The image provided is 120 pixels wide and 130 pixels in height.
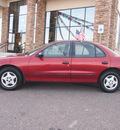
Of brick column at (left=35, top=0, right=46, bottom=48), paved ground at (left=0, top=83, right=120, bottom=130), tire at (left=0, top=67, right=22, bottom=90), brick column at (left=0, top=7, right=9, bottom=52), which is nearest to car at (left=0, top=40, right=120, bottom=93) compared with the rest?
tire at (left=0, top=67, right=22, bottom=90)

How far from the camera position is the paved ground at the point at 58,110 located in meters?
2.44

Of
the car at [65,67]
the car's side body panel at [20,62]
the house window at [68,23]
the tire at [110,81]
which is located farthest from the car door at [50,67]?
the house window at [68,23]

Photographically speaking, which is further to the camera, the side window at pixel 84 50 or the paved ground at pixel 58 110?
the side window at pixel 84 50

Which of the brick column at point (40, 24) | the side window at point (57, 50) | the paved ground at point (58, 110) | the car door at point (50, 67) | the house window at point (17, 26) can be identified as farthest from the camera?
the house window at point (17, 26)

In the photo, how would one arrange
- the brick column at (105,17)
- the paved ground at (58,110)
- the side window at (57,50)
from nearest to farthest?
the paved ground at (58,110) < the side window at (57,50) < the brick column at (105,17)

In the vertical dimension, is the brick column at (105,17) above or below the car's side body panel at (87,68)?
above

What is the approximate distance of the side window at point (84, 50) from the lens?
442 centimetres

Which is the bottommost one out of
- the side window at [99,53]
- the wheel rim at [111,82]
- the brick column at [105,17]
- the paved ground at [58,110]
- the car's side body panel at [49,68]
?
the paved ground at [58,110]

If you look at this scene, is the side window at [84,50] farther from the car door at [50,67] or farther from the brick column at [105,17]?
the brick column at [105,17]

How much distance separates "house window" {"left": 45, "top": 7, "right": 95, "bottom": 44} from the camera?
1394 centimetres

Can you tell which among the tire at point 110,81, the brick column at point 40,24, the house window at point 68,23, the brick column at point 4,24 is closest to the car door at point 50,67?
the tire at point 110,81

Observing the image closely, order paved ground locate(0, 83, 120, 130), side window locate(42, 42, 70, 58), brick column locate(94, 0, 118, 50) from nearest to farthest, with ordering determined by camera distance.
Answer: paved ground locate(0, 83, 120, 130)
side window locate(42, 42, 70, 58)
brick column locate(94, 0, 118, 50)

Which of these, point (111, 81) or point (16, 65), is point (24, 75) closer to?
point (16, 65)

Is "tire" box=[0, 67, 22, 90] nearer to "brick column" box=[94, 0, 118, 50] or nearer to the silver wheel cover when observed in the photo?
the silver wheel cover
